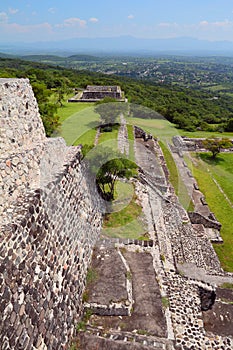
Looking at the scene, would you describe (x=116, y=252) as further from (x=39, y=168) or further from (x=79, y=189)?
(x=39, y=168)

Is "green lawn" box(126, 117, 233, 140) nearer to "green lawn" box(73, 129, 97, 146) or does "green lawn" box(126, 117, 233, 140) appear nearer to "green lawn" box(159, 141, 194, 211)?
"green lawn" box(159, 141, 194, 211)

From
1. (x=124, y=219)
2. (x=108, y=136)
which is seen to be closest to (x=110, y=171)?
(x=124, y=219)

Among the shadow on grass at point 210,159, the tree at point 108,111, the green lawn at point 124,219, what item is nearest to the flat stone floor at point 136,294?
the green lawn at point 124,219

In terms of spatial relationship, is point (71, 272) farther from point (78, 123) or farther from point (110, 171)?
point (78, 123)

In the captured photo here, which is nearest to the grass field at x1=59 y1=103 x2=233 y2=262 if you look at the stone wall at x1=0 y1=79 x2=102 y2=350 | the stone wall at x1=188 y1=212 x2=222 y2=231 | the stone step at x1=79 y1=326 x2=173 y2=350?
the stone wall at x1=188 y1=212 x2=222 y2=231

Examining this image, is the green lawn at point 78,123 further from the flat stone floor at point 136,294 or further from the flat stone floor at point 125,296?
the flat stone floor at point 136,294

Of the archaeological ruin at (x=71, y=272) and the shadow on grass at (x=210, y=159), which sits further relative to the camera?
the shadow on grass at (x=210, y=159)
